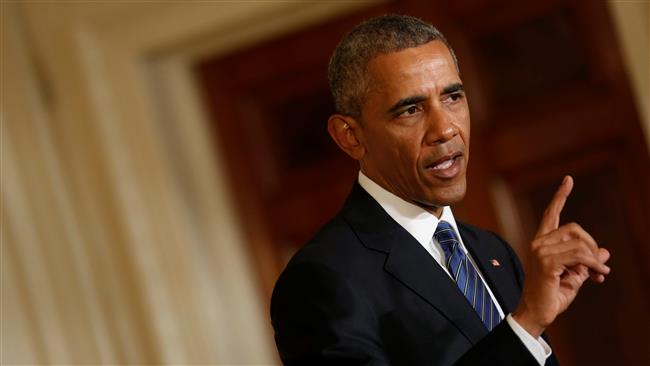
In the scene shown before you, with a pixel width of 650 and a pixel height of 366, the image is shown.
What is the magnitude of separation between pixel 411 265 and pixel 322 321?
0.54 ft

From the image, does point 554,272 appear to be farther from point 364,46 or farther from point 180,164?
point 180,164

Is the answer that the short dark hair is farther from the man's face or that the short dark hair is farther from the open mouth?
the open mouth

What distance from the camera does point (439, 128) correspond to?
140 cm

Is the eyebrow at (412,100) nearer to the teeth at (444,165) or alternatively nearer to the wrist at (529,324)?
the teeth at (444,165)

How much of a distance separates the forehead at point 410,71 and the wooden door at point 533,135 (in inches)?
69.9

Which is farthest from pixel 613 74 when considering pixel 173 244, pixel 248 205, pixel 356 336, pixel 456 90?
pixel 356 336

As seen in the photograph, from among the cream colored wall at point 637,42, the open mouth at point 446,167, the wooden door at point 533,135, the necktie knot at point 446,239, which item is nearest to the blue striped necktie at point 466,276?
the necktie knot at point 446,239

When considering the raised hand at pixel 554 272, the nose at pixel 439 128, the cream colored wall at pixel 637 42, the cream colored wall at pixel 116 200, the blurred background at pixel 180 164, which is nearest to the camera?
the raised hand at pixel 554 272

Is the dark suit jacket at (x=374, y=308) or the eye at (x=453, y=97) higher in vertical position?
the eye at (x=453, y=97)

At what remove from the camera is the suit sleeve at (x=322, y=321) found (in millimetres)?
1337

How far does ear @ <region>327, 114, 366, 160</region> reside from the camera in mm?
1489

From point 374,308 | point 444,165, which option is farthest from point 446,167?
point 374,308

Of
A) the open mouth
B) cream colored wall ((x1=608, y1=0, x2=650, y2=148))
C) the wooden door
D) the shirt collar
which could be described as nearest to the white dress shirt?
the shirt collar

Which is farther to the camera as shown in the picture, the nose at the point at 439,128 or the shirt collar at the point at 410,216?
the shirt collar at the point at 410,216
